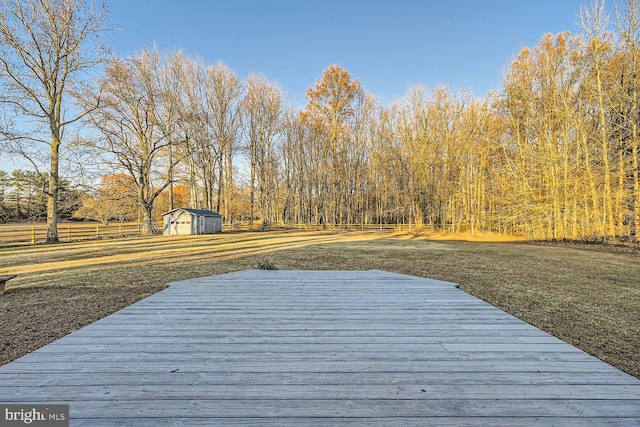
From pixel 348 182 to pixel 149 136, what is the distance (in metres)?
17.0

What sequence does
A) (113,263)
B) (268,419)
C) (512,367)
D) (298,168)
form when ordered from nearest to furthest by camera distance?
(268,419)
(512,367)
(113,263)
(298,168)

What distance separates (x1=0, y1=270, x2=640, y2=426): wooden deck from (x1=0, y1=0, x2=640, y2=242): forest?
1505 centimetres

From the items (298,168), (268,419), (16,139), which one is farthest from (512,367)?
(298,168)

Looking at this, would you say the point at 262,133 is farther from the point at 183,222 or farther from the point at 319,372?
the point at 319,372

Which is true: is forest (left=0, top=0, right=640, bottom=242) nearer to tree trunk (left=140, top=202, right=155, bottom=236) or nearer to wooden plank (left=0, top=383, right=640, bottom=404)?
tree trunk (left=140, top=202, right=155, bottom=236)

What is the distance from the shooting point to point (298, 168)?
91.8 ft

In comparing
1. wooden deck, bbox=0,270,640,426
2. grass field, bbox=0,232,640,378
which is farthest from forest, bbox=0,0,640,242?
wooden deck, bbox=0,270,640,426

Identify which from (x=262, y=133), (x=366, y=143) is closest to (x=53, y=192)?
(x=262, y=133)

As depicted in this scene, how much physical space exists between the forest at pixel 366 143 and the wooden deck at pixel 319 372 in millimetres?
15051

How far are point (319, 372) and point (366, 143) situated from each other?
2594 centimetres

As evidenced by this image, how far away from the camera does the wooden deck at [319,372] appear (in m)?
1.30

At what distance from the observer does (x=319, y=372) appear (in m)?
1.65

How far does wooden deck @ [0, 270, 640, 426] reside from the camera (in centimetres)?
130

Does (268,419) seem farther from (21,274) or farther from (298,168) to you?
(298,168)
